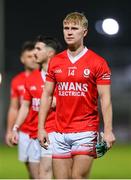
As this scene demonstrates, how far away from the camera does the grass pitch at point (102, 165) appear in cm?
1627

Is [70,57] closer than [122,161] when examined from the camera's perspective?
Yes

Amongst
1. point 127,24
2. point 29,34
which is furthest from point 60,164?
point 29,34

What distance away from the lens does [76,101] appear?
9289 millimetres

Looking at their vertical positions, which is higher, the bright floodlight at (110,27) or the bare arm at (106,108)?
the bright floodlight at (110,27)

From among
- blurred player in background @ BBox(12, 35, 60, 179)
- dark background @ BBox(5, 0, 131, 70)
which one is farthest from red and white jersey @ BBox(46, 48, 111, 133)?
dark background @ BBox(5, 0, 131, 70)

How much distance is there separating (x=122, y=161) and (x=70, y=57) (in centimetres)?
1067

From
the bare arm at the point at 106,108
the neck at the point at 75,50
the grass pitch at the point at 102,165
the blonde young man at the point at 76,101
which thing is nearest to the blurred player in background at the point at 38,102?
the blonde young man at the point at 76,101

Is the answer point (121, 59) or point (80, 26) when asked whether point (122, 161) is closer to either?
point (121, 59)

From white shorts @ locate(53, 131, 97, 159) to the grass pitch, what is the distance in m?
6.25

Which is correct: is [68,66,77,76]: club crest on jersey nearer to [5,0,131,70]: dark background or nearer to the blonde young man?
the blonde young man

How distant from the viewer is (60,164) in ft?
30.7

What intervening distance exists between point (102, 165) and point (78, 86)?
32.1 ft

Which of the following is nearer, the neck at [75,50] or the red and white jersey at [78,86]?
the red and white jersey at [78,86]

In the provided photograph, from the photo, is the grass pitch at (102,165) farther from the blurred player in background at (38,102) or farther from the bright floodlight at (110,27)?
the bright floodlight at (110,27)
